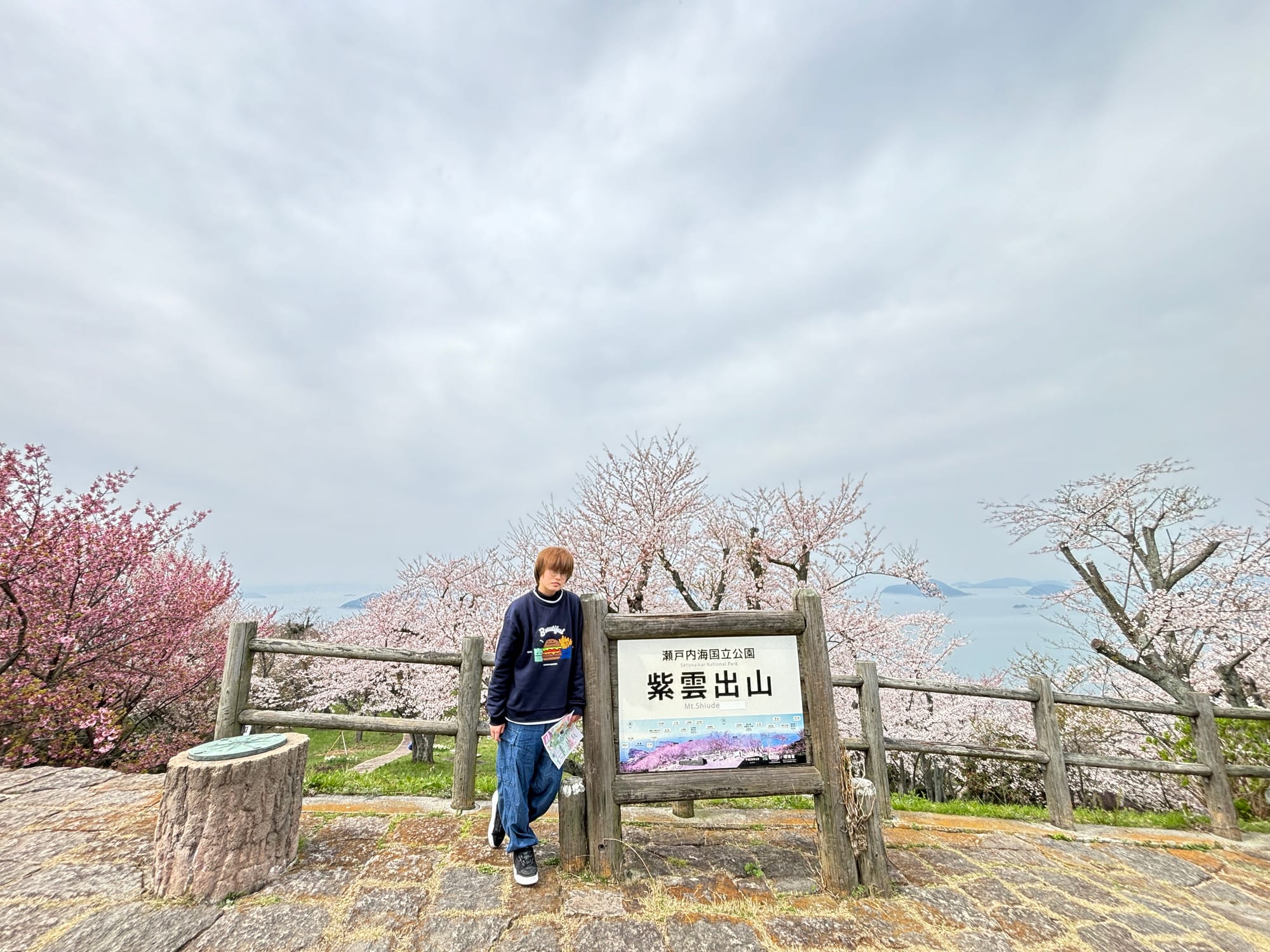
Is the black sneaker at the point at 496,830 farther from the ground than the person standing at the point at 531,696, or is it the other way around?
the person standing at the point at 531,696

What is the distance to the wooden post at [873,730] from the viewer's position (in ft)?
15.3

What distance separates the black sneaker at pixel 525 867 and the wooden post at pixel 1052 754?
4362 mm

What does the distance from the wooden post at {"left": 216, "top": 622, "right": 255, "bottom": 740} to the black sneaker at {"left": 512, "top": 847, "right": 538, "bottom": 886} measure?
8.56 feet

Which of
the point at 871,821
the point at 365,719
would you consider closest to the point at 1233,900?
the point at 871,821

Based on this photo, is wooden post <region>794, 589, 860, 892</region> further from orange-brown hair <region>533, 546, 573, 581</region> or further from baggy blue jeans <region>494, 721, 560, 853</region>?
baggy blue jeans <region>494, 721, 560, 853</region>

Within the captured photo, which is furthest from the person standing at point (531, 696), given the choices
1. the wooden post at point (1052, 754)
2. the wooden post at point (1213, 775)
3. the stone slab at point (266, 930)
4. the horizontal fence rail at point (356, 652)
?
the wooden post at point (1213, 775)

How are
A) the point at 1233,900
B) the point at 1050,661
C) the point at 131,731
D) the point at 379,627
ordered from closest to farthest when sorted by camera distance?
the point at 1233,900
the point at 131,731
the point at 1050,661
the point at 379,627

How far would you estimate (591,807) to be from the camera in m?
3.23

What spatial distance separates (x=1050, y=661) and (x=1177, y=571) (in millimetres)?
3944

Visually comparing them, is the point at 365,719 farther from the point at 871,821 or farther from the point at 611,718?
the point at 871,821

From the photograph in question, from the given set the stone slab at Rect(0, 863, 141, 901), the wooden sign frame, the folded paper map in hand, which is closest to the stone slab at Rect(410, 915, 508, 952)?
the wooden sign frame

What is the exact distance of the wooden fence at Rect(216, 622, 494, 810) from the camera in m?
4.23

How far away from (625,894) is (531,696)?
1.21 m

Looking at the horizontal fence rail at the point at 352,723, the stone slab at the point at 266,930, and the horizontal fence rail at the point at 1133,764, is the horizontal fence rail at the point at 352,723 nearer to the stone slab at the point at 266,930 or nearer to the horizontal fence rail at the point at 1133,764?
the stone slab at the point at 266,930
